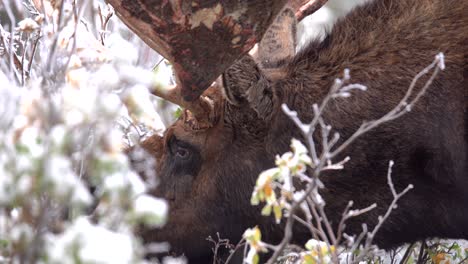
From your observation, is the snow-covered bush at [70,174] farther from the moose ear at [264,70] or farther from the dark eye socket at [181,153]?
the dark eye socket at [181,153]

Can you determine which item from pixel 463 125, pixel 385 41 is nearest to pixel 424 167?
pixel 463 125

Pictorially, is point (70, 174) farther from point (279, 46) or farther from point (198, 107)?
point (279, 46)

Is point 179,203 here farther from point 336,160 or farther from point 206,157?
point 336,160

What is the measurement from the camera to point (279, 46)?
4316 millimetres

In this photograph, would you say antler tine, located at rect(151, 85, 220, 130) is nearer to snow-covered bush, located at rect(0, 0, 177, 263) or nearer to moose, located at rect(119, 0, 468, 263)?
moose, located at rect(119, 0, 468, 263)

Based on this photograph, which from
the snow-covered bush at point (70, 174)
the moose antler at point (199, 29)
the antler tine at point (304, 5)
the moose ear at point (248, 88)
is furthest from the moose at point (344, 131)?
the snow-covered bush at point (70, 174)

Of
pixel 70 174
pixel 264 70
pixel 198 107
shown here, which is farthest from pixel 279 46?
pixel 70 174

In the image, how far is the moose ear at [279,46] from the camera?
4.28m

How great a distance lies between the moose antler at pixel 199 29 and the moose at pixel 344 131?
154mm

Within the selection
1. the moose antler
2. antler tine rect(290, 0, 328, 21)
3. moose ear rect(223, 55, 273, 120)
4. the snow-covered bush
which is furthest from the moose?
the snow-covered bush

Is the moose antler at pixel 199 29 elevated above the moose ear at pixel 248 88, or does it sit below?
above

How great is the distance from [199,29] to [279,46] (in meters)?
0.74

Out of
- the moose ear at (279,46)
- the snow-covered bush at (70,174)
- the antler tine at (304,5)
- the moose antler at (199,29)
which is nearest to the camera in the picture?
the snow-covered bush at (70,174)

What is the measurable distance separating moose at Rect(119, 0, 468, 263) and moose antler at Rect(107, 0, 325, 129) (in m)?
0.15
